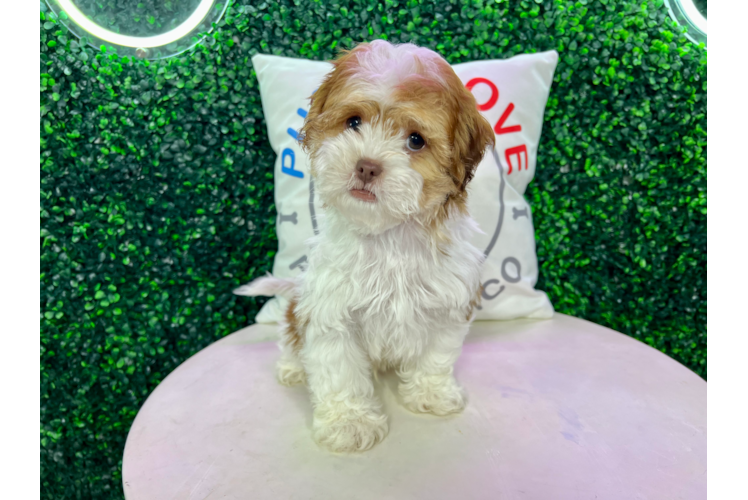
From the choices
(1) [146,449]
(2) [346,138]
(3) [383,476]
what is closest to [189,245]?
(1) [146,449]

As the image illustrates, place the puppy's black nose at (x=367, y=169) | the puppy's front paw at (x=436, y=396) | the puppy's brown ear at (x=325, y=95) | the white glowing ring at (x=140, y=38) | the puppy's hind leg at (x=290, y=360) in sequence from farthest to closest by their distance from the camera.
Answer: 1. the white glowing ring at (x=140, y=38)
2. the puppy's hind leg at (x=290, y=360)
3. the puppy's front paw at (x=436, y=396)
4. the puppy's brown ear at (x=325, y=95)
5. the puppy's black nose at (x=367, y=169)

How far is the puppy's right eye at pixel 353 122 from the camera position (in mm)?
1285

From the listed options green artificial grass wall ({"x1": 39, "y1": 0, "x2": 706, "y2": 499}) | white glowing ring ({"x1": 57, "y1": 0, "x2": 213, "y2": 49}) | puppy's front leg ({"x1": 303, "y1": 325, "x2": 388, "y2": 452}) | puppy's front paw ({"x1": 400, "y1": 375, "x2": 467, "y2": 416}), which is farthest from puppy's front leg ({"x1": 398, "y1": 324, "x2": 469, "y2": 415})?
white glowing ring ({"x1": 57, "y1": 0, "x2": 213, "y2": 49})

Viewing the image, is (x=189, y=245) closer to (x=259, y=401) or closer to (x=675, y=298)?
(x=259, y=401)

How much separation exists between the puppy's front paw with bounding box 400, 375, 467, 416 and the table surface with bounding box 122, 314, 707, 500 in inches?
1.3

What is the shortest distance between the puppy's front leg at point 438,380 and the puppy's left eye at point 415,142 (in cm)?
59

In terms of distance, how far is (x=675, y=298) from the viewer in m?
2.37

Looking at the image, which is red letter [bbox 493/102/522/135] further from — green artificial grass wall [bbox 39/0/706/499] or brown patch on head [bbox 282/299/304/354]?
brown patch on head [bbox 282/299/304/354]

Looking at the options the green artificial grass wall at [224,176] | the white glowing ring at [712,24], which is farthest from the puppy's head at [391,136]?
the white glowing ring at [712,24]

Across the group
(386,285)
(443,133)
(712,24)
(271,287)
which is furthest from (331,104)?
(712,24)

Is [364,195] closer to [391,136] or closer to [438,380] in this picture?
[391,136]

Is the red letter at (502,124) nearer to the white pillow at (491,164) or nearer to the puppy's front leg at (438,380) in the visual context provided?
the white pillow at (491,164)

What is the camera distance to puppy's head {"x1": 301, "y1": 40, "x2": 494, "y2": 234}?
3.99ft

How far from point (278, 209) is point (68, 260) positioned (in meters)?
0.89
